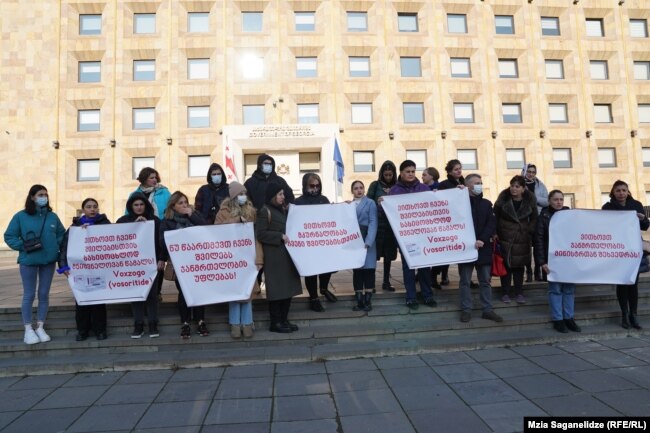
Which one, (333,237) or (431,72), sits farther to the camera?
(431,72)

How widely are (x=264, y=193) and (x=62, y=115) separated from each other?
21206 millimetres

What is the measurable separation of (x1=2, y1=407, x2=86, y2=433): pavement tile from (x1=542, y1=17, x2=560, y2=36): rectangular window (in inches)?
1164

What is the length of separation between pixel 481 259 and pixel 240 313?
12.0 feet

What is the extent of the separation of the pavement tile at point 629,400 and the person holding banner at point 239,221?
4116 mm

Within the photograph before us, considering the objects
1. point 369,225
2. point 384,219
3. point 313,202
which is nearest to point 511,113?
point 384,219

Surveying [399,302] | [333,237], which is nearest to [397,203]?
[333,237]

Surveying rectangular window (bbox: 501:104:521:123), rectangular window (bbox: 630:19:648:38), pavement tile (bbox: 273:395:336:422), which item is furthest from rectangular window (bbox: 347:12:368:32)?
pavement tile (bbox: 273:395:336:422)

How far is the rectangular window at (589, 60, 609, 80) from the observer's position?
954 inches

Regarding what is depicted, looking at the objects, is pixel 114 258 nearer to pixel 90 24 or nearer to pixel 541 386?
pixel 541 386

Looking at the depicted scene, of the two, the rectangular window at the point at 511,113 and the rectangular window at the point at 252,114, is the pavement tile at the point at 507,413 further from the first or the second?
the rectangular window at the point at 511,113

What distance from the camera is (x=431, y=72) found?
22.6m

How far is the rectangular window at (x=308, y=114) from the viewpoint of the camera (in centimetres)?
2198

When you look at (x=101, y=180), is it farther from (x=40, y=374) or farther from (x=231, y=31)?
(x=40, y=374)

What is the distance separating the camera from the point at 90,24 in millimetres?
22188
